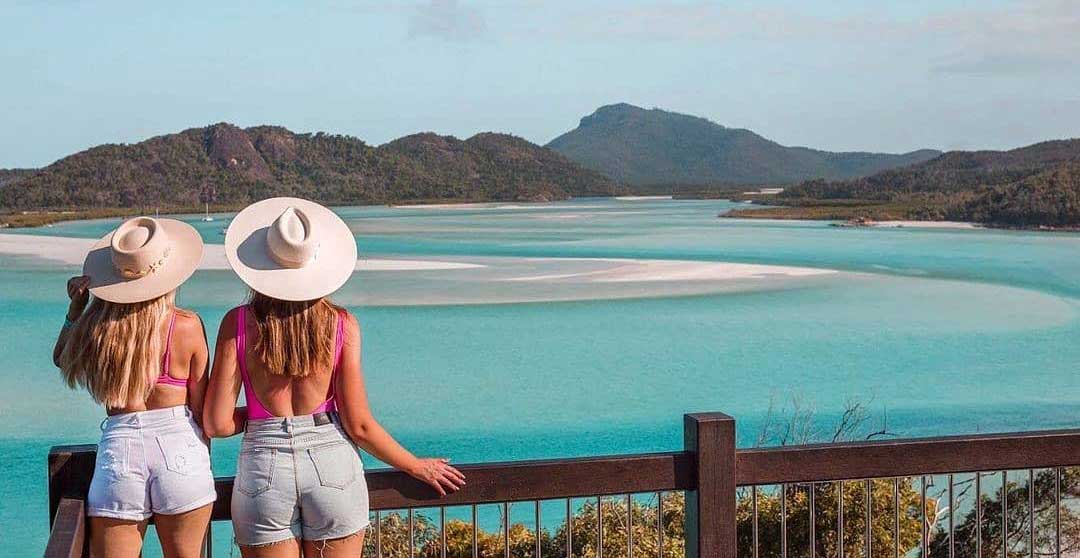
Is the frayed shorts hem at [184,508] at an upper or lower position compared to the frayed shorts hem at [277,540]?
upper

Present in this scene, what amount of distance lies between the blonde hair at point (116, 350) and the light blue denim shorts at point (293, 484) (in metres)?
0.25

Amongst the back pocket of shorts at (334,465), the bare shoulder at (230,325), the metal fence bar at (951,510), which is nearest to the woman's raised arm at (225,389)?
the bare shoulder at (230,325)

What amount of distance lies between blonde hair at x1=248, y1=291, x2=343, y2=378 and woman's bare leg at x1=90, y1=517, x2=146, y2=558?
45 centimetres

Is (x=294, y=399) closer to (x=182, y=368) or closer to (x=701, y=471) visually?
(x=182, y=368)

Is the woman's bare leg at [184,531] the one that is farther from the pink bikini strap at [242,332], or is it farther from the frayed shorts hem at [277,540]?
the pink bikini strap at [242,332]

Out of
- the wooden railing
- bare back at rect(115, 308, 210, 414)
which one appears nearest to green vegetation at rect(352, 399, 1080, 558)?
the wooden railing

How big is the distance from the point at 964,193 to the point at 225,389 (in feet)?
310

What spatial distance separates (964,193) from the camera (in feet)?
300

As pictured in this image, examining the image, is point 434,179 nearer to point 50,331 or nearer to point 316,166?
point 316,166

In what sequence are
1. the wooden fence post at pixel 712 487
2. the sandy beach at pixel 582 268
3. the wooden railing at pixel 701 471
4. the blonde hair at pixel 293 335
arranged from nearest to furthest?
the blonde hair at pixel 293 335, the wooden railing at pixel 701 471, the wooden fence post at pixel 712 487, the sandy beach at pixel 582 268

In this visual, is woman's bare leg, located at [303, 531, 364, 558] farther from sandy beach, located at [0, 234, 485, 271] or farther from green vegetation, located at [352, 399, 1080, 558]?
sandy beach, located at [0, 234, 485, 271]

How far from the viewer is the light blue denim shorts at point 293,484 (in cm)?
259

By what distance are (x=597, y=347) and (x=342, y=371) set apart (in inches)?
1038

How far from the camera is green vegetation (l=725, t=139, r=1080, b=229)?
77062 millimetres
